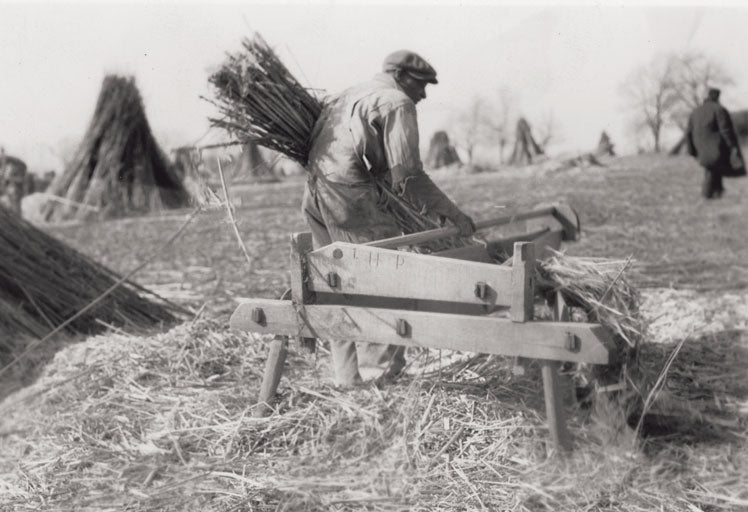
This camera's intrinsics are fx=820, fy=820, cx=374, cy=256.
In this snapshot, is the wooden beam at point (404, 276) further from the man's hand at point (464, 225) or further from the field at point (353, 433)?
the man's hand at point (464, 225)

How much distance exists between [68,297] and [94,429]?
2353 mm

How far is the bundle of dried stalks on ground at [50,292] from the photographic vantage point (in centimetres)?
574

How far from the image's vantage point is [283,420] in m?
3.64

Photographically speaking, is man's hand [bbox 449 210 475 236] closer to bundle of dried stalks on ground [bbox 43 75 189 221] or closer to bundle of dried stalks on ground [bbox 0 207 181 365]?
bundle of dried stalks on ground [bbox 0 207 181 365]

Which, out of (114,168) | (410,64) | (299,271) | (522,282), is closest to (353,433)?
(299,271)

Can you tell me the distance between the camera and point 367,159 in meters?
4.16

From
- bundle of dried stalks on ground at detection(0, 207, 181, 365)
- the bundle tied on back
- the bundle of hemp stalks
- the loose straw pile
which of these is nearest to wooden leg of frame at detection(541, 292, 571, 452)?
the loose straw pile

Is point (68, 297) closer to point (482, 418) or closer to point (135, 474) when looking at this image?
point (135, 474)

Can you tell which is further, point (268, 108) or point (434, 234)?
point (268, 108)

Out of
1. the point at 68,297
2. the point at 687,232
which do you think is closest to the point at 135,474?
the point at 68,297

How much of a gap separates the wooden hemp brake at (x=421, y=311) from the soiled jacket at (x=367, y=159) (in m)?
0.30

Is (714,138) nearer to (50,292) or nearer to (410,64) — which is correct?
(410,64)

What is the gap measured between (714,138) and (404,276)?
914 cm

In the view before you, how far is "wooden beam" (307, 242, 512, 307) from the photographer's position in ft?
10.3
